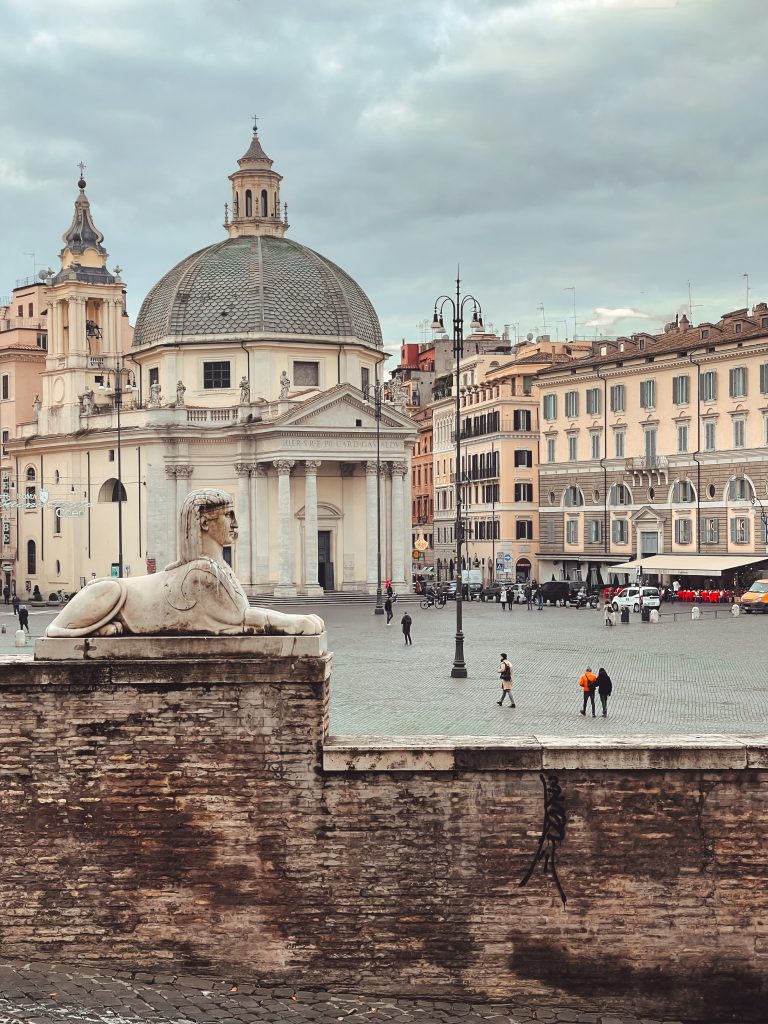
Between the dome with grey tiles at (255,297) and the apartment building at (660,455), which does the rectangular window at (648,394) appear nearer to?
the apartment building at (660,455)

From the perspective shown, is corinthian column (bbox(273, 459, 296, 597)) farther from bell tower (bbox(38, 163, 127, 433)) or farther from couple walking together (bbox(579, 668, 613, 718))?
couple walking together (bbox(579, 668, 613, 718))

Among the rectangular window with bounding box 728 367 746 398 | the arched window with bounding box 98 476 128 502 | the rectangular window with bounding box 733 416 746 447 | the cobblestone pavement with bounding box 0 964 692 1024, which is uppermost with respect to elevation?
the rectangular window with bounding box 728 367 746 398

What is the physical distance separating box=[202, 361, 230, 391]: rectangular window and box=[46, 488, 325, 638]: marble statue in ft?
195

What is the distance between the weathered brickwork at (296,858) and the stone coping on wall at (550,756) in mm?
33

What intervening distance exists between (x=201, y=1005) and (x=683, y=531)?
60.9 metres

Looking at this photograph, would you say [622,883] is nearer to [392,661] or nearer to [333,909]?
[333,909]

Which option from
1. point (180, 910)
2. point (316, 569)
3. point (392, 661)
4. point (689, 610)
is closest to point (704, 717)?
point (392, 661)

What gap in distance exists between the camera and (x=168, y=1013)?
10.9 meters

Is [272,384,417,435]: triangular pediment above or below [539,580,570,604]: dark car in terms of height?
above

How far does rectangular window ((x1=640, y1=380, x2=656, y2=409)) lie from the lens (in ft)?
235

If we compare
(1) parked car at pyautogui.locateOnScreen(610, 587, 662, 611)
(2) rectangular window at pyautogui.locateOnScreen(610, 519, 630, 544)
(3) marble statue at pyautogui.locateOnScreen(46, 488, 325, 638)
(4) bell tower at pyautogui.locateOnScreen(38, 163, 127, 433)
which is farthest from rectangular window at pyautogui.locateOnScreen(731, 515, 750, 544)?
(3) marble statue at pyautogui.locateOnScreen(46, 488, 325, 638)

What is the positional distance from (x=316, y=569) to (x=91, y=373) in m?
19.7

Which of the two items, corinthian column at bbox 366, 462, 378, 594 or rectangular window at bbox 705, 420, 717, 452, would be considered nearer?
rectangular window at bbox 705, 420, 717, 452

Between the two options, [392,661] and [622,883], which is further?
[392,661]
